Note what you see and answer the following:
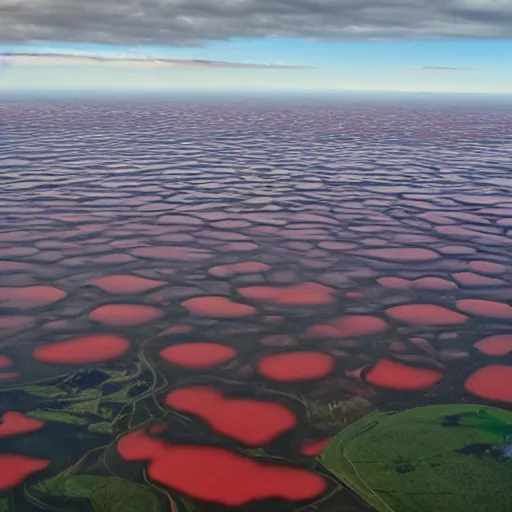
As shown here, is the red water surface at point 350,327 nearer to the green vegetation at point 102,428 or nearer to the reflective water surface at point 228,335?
the reflective water surface at point 228,335

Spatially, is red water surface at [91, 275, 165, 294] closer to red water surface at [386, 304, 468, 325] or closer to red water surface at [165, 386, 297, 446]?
red water surface at [165, 386, 297, 446]

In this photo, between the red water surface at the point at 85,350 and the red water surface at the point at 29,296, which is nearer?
the red water surface at the point at 85,350

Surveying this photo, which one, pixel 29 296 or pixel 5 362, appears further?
pixel 29 296

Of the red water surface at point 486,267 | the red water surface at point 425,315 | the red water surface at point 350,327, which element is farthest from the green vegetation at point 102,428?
the red water surface at point 486,267

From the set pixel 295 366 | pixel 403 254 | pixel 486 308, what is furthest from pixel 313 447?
pixel 403 254

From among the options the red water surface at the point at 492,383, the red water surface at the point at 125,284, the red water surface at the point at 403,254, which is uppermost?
the red water surface at the point at 403,254

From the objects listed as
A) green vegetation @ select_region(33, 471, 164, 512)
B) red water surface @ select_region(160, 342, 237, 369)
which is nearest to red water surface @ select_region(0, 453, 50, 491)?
green vegetation @ select_region(33, 471, 164, 512)

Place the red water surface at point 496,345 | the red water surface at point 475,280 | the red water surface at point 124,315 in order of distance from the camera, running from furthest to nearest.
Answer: the red water surface at point 475,280, the red water surface at point 124,315, the red water surface at point 496,345

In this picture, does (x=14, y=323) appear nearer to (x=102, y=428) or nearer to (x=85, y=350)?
(x=85, y=350)

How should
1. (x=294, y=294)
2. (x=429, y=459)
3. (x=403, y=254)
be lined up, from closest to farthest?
(x=429, y=459) < (x=294, y=294) < (x=403, y=254)
